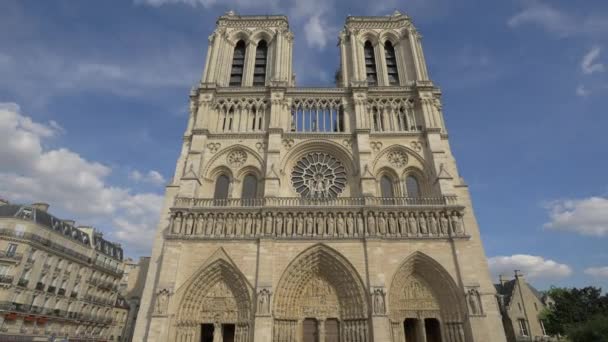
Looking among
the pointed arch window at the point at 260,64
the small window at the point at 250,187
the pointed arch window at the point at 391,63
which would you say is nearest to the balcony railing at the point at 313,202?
the small window at the point at 250,187

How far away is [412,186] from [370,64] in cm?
935

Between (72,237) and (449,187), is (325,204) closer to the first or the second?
(449,187)

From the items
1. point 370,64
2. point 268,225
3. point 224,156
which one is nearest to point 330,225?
point 268,225

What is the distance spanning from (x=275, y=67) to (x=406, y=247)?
13017mm

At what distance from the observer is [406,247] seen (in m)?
14.6

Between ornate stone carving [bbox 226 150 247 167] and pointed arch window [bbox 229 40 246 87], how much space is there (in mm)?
5689

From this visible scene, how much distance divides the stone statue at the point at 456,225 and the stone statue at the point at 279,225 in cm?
753

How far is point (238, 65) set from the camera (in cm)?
2248

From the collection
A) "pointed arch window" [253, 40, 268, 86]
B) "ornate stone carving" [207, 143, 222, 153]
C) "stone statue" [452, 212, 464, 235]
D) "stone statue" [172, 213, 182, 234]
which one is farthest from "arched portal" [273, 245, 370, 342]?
"pointed arch window" [253, 40, 268, 86]

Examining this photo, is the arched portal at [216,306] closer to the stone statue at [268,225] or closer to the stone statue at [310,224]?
the stone statue at [268,225]

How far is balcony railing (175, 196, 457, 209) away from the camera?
15359 millimetres

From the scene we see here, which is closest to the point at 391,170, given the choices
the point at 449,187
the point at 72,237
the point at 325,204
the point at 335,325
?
the point at 449,187

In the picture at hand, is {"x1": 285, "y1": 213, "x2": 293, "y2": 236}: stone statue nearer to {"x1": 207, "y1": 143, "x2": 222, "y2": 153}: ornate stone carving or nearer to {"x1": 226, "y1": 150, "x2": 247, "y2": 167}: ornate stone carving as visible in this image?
{"x1": 226, "y1": 150, "x2": 247, "y2": 167}: ornate stone carving

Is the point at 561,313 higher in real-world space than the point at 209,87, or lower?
lower
